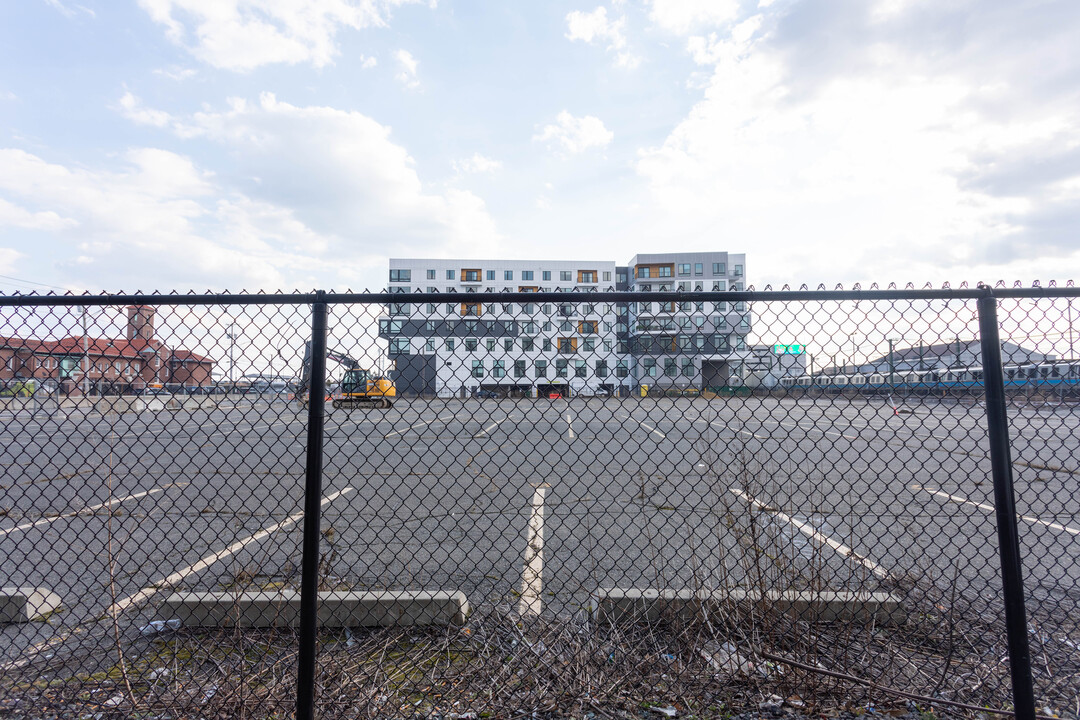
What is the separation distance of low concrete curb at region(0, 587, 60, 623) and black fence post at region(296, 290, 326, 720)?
249 centimetres

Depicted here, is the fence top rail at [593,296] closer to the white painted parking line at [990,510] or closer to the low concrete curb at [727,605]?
the low concrete curb at [727,605]

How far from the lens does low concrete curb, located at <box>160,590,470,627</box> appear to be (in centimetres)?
316

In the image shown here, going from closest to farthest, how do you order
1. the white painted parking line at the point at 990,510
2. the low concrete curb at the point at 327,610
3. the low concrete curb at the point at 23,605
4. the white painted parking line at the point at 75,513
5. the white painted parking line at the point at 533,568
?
the low concrete curb at the point at 327,610 → the low concrete curb at the point at 23,605 → the white painted parking line at the point at 533,568 → the white painted parking line at the point at 990,510 → the white painted parking line at the point at 75,513

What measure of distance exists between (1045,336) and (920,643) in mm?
1737

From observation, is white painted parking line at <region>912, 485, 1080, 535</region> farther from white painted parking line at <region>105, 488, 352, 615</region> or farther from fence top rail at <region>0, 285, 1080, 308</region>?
white painted parking line at <region>105, 488, 352, 615</region>

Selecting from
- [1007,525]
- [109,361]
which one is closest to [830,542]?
[1007,525]

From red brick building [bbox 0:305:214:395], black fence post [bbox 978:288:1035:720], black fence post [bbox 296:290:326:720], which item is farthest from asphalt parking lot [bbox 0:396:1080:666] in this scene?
black fence post [bbox 296:290:326:720]

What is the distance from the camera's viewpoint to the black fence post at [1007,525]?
2111 millimetres

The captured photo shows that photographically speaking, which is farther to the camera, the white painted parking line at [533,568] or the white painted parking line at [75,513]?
the white painted parking line at [75,513]

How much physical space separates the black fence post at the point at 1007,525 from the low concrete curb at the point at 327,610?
258 cm

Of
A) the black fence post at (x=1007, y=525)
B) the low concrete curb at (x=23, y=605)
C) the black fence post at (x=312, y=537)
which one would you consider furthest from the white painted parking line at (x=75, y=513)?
the black fence post at (x=1007, y=525)

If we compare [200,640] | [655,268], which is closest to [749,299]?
[200,640]

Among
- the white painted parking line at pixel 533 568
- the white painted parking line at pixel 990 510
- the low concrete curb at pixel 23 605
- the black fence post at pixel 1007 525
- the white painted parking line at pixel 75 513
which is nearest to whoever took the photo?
the black fence post at pixel 1007 525

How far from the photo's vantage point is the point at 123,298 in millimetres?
2559
